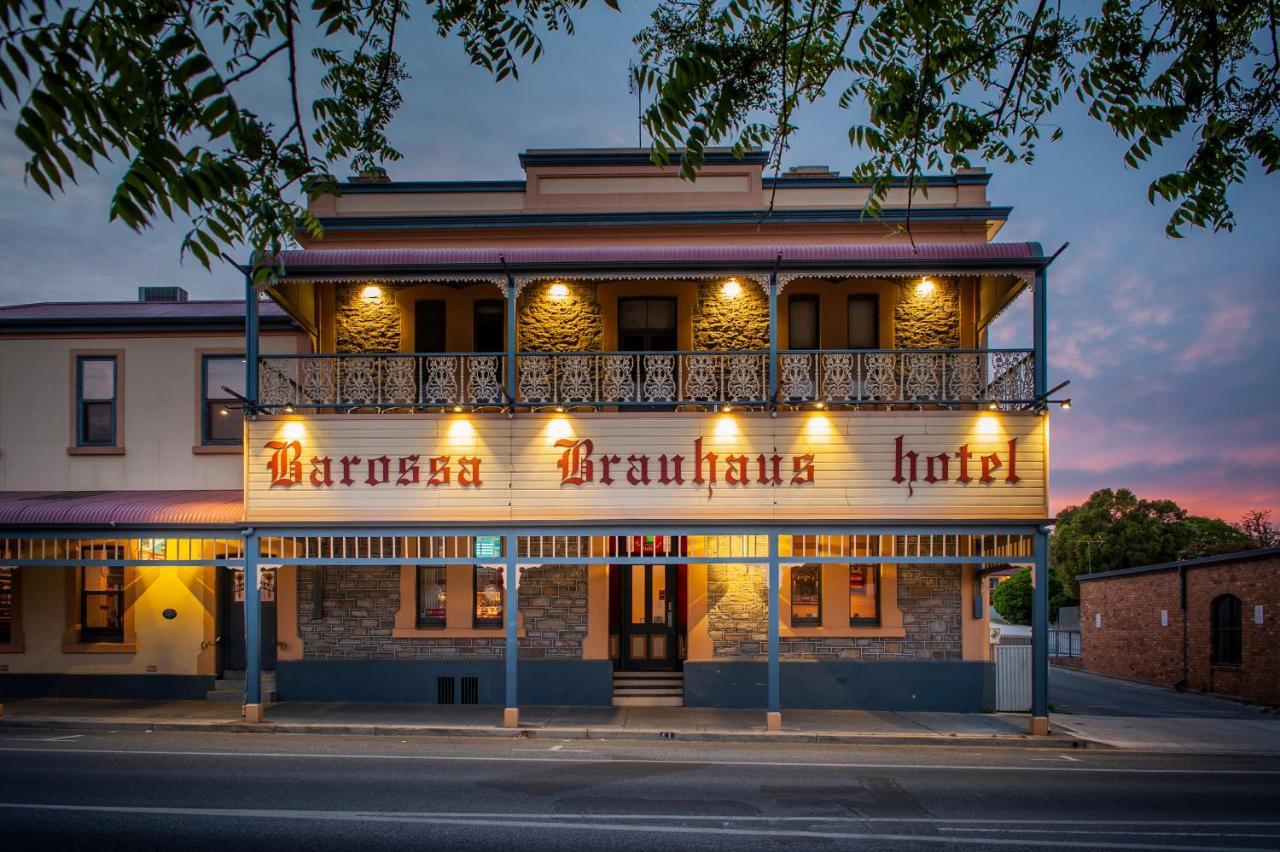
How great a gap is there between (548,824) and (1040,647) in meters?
8.54

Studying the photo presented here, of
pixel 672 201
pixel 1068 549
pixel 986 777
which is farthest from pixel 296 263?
pixel 1068 549

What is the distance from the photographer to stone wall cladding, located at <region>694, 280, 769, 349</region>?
1623cm

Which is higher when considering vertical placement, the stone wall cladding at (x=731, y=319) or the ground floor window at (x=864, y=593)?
the stone wall cladding at (x=731, y=319)

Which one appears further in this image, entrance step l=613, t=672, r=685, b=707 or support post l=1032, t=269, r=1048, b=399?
entrance step l=613, t=672, r=685, b=707

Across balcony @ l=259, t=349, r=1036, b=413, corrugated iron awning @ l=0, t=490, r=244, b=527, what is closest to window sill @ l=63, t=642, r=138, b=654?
corrugated iron awning @ l=0, t=490, r=244, b=527

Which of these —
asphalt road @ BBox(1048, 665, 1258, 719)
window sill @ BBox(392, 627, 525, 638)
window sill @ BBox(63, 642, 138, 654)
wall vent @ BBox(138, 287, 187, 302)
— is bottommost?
asphalt road @ BBox(1048, 665, 1258, 719)

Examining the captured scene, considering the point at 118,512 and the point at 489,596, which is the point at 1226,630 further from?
the point at 118,512

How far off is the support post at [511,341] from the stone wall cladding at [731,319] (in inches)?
145

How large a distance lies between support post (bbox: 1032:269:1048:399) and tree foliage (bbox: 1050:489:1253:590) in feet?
136

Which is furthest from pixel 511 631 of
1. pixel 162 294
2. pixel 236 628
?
pixel 162 294

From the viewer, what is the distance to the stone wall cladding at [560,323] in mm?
16359

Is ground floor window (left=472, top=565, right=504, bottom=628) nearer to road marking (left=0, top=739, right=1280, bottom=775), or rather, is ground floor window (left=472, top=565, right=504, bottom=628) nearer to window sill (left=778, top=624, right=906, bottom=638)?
road marking (left=0, top=739, right=1280, bottom=775)

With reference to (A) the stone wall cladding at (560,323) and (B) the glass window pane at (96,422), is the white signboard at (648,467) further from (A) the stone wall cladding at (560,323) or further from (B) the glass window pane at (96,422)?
(B) the glass window pane at (96,422)

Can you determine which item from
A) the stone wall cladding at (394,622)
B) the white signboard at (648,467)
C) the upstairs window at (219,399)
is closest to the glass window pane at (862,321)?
the white signboard at (648,467)
